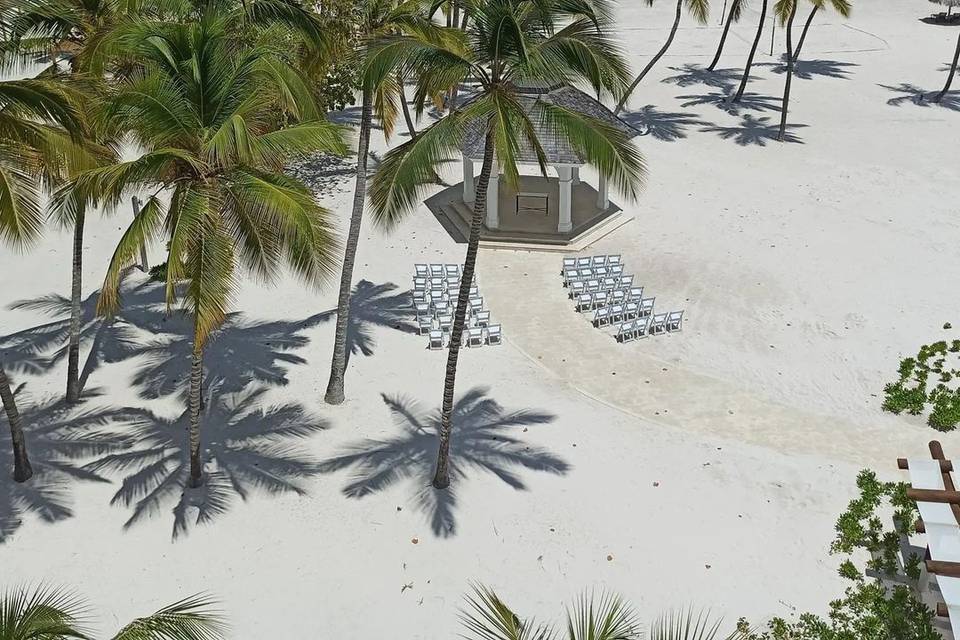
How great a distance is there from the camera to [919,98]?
36594 mm

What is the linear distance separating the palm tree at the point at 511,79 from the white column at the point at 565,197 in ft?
38.0

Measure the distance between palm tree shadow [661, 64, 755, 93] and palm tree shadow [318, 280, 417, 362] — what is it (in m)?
23.3

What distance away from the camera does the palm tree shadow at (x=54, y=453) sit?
1402cm

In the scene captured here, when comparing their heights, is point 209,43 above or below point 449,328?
above

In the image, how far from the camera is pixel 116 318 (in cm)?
1998

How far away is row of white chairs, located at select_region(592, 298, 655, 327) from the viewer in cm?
2020

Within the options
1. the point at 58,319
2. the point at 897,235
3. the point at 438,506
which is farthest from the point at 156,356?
the point at 897,235

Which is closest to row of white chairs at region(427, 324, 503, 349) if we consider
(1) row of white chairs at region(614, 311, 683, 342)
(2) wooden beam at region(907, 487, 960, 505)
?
(1) row of white chairs at region(614, 311, 683, 342)

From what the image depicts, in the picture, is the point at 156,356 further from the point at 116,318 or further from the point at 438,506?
the point at 438,506

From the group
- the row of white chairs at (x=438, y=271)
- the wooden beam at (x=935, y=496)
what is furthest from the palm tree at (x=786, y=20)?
the wooden beam at (x=935, y=496)

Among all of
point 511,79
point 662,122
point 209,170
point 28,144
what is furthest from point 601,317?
point 662,122

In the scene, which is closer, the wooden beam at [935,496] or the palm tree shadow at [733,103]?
the wooden beam at [935,496]

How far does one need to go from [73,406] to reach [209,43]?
834 centimetres

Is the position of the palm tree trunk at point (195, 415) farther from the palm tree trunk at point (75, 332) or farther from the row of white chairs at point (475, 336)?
the row of white chairs at point (475, 336)
